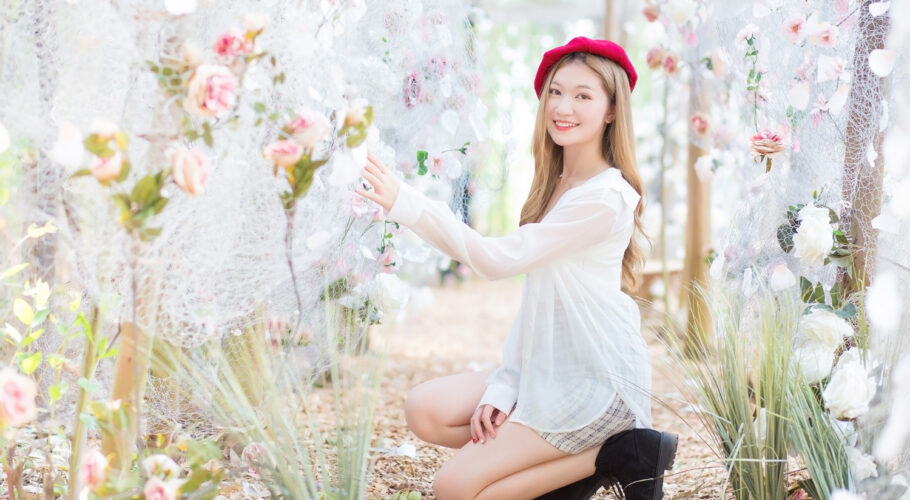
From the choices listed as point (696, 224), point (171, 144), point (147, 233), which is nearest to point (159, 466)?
point (147, 233)

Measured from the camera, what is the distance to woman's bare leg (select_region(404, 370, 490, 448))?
190cm

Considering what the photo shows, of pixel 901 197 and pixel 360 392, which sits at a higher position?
pixel 901 197

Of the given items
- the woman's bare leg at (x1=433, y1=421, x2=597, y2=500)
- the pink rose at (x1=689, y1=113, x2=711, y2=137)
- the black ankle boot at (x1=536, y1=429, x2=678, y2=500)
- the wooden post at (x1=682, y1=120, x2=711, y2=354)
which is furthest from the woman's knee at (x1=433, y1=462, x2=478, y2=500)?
the wooden post at (x1=682, y1=120, x2=711, y2=354)

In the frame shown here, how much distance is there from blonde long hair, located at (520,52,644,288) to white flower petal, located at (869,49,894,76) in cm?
48

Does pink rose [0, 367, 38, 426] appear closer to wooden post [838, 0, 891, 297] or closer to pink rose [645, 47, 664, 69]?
wooden post [838, 0, 891, 297]

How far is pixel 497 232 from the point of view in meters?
8.10

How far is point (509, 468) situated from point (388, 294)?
1.49ft

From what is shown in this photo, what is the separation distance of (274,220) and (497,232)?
22.0 feet

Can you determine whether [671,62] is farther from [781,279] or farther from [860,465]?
[860,465]

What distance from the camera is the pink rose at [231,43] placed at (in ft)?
3.84

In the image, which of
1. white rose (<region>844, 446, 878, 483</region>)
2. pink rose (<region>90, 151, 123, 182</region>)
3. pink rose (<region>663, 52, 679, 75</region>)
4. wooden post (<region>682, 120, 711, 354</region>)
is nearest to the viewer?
pink rose (<region>90, 151, 123, 182</region>)

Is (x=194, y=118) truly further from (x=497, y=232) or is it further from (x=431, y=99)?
(x=497, y=232)

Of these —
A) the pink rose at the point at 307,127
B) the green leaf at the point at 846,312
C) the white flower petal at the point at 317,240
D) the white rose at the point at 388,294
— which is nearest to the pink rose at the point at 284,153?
the pink rose at the point at 307,127

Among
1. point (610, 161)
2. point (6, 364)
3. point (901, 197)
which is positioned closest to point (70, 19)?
point (6, 364)
